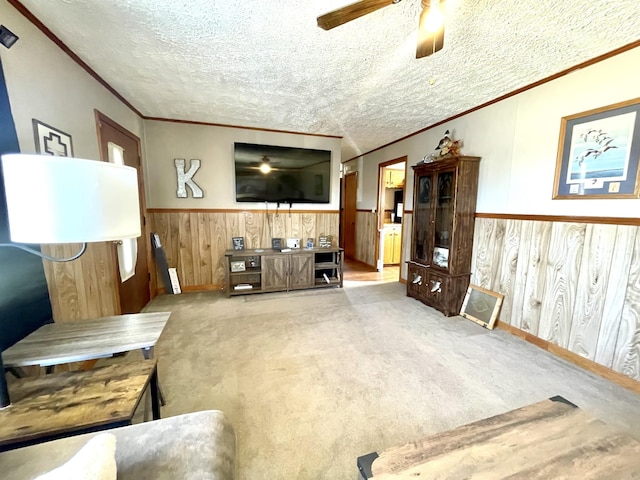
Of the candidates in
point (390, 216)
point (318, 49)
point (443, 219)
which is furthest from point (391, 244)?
point (318, 49)

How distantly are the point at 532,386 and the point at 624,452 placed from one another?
3.52ft

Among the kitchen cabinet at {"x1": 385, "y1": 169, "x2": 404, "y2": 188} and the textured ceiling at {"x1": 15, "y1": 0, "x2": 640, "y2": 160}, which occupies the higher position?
the textured ceiling at {"x1": 15, "y1": 0, "x2": 640, "y2": 160}

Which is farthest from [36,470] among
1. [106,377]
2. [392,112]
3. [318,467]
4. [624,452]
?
[392,112]

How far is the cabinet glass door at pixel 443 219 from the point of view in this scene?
3082mm

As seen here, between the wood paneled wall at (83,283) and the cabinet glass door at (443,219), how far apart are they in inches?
136

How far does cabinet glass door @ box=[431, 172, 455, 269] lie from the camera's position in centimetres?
308

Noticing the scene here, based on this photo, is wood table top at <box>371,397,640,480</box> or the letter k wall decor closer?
wood table top at <box>371,397,640,480</box>

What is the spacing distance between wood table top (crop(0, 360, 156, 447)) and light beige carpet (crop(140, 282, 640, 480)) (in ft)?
2.06

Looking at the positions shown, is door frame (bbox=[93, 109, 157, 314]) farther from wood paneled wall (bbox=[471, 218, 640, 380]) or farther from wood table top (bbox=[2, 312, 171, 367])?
wood paneled wall (bbox=[471, 218, 640, 380])

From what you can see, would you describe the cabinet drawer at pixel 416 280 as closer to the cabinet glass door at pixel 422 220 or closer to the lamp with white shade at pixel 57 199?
the cabinet glass door at pixel 422 220

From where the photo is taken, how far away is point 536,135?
95.9 inches

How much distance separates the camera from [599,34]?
1706 mm

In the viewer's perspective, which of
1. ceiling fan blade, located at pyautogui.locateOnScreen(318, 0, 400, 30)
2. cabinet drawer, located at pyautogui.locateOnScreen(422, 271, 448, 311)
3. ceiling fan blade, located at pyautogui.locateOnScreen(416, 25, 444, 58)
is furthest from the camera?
cabinet drawer, located at pyautogui.locateOnScreen(422, 271, 448, 311)

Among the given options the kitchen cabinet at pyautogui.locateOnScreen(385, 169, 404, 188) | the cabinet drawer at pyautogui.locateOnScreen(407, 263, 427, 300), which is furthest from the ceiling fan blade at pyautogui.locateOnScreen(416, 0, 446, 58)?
the kitchen cabinet at pyautogui.locateOnScreen(385, 169, 404, 188)
